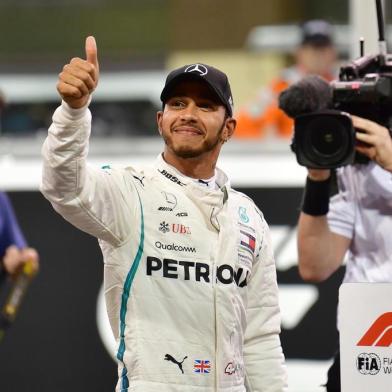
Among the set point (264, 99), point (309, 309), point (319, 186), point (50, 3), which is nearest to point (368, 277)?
point (319, 186)

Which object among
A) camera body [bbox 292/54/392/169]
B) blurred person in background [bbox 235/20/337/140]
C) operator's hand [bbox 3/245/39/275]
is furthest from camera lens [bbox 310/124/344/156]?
blurred person in background [bbox 235/20/337/140]

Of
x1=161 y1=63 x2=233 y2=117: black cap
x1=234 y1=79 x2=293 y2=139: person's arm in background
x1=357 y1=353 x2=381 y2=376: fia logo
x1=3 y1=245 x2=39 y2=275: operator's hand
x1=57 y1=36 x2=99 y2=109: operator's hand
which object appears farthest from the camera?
x1=234 y1=79 x2=293 y2=139: person's arm in background

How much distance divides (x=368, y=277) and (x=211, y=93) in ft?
2.96

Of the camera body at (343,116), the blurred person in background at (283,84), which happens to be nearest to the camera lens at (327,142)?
the camera body at (343,116)

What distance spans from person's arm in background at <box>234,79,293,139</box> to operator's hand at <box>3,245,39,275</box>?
1460mm

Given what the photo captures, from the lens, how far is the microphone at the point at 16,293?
18.4 ft

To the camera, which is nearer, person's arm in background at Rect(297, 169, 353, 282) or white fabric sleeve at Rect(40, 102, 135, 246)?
white fabric sleeve at Rect(40, 102, 135, 246)

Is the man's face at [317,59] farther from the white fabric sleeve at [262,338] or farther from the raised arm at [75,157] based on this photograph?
the raised arm at [75,157]

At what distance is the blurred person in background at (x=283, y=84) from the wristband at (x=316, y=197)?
250 cm

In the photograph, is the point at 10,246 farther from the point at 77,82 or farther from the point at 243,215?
the point at 77,82

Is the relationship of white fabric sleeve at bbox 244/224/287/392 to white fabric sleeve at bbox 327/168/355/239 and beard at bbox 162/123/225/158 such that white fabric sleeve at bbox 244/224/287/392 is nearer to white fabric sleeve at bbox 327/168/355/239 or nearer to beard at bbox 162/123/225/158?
beard at bbox 162/123/225/158

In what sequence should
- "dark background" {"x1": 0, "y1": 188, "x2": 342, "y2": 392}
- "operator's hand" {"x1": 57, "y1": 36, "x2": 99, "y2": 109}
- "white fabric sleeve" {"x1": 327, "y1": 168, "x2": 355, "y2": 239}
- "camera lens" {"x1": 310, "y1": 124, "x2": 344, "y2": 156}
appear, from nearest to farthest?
"operator's hand" {"x1": 57, "y1": 36, "x2": 99, "y2": 109}, "camera lens" {"x1": 310, "y1": 124, "x2": 344, "y2": 156}, "white fabric sleeve" {"x1": 327, "y1": 168, "x2": 355, "y2": 239}, "dark background" {"x1": 0, "y1": 188, "x2": 342, "y2": 392}

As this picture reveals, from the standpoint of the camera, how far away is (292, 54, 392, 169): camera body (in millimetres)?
3576

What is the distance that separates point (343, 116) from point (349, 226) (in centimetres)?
53
